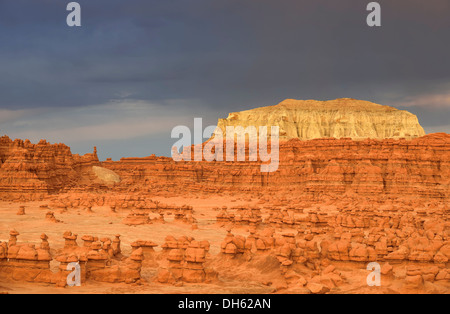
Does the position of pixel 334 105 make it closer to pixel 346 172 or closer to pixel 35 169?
pixel 346 172

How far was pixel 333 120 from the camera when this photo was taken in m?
119

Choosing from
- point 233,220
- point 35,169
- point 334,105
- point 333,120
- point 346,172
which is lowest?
point 233,220

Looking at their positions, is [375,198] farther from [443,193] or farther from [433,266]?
[433,266]

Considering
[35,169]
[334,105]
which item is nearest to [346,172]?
[35,169]

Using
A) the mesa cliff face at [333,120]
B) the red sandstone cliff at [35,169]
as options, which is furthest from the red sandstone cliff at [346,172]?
the mesa cliff face at [333,120]

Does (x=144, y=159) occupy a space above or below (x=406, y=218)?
above

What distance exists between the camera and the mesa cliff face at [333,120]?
375 ft

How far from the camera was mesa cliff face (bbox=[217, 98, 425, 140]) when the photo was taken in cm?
11419

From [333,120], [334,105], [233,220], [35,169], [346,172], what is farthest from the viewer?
[334,105]

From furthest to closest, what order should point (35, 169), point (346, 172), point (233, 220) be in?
1. point (346, 172)
2. point (35, 169)
3. point (233, 220)

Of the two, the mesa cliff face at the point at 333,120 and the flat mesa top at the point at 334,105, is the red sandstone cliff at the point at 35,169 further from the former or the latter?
the flat mesa top at the point at 334,105

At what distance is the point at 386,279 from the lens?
16219 mm

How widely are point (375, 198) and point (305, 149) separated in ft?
57.9
